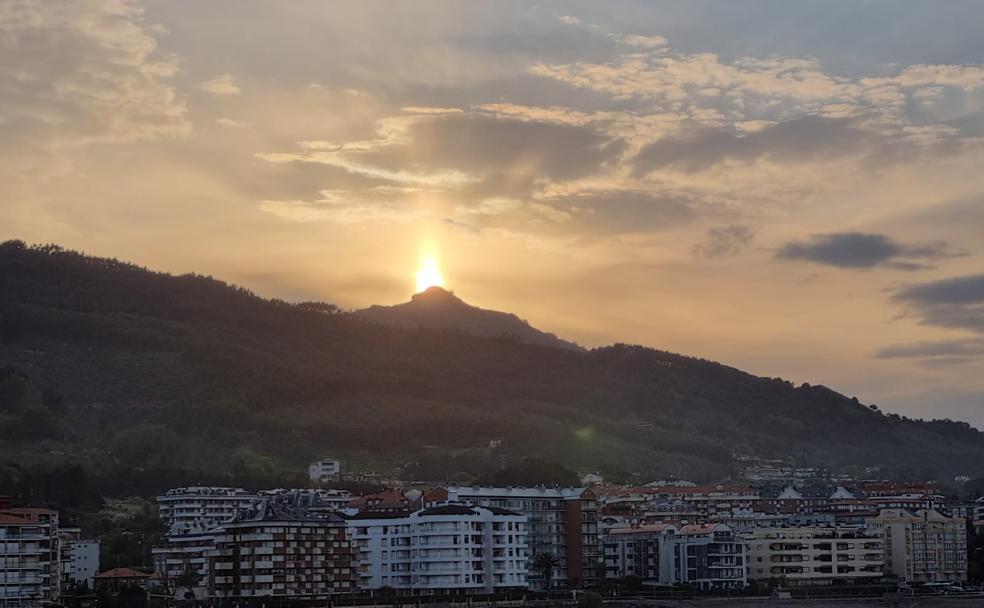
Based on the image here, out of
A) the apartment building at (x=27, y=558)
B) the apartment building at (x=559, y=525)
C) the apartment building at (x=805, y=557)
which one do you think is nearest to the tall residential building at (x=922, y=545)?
the apartment building at (x=805, y=557)

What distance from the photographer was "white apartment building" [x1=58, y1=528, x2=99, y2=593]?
120169mm

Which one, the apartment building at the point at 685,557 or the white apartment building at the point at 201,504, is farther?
the white apartment building at the point at 201,504

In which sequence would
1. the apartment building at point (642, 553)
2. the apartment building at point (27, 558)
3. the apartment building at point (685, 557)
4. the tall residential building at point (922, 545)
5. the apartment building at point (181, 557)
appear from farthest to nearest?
1. the tall residential building at point (922, 545)
2. the apartment building at point (642, 553)
3. the apartment building at point (685, 557)
4. the apartment building at point (181, 557)
5. the apartment building at point (27, 558)

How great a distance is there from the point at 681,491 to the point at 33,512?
104 meters

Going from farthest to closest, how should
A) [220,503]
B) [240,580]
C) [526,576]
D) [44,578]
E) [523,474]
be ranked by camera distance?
[523,474] < [220,503] < [526,576] < [240,580] < [44,578]

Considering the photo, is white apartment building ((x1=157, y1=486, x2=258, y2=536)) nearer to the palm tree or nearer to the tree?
the tree

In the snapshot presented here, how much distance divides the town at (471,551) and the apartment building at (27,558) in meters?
0.09

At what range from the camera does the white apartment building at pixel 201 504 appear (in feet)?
523

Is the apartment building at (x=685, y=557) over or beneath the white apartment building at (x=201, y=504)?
beneath

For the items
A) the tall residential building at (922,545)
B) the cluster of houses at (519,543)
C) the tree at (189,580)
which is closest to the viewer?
the cluster of houses at (519,543)

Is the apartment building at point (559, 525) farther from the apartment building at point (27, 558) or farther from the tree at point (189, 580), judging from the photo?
the apartment building at point (27, 558)

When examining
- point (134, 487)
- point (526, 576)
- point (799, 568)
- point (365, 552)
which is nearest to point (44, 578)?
point (365, 552)

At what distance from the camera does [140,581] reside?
392 feet

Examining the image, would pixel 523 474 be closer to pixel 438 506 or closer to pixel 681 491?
pixel 681 491
